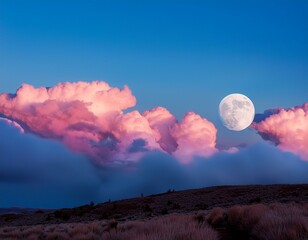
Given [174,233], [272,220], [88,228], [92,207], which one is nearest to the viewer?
[174,233]

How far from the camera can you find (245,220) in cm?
1484

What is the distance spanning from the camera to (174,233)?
10336 mm

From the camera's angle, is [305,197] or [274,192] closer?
[305,197]

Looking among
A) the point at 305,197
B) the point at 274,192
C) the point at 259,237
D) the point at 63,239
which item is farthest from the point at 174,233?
the point at 274,192

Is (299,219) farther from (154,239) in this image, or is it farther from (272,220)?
(154,239)

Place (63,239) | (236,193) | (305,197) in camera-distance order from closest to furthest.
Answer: (63,239) < (305,197) < (236,193)

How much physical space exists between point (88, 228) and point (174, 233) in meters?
9.37

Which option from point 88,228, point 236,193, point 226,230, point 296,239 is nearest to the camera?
point 296,239

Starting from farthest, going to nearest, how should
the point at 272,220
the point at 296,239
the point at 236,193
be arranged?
the point at 236,193
the point at 272,220
the point at 296,239

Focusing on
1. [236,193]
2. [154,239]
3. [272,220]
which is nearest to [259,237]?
[272,220]

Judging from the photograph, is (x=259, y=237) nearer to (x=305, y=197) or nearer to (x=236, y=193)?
(x=305, y=197)

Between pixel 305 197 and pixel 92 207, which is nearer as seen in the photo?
pixel 305 197

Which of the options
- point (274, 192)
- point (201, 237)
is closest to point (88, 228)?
point (201, 237)

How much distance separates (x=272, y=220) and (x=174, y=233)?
330cm
